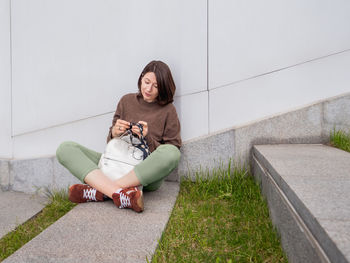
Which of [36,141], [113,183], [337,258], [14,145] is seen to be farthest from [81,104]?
[337,258]

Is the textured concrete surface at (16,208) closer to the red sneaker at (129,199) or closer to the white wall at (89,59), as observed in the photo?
the white wall at (89,59)

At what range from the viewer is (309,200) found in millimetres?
1082

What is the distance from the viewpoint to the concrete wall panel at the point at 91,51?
8.62 feet

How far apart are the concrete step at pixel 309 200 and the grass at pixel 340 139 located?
Answer: 0.91ft

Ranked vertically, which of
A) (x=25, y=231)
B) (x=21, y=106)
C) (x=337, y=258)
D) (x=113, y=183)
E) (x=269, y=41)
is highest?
(x=269, y=41)

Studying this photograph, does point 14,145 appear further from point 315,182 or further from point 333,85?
point 333,85

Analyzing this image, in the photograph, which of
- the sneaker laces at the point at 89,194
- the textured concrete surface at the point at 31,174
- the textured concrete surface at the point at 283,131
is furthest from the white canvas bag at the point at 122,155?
the textured concrete surface at the point at 31,174

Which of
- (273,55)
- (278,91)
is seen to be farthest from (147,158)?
(273,55)

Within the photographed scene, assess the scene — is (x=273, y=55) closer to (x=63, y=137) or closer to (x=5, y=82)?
(x=63, y=137)

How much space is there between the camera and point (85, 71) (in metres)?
2.85

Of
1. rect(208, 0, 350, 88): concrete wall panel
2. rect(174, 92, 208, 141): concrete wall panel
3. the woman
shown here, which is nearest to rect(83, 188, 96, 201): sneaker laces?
the woman

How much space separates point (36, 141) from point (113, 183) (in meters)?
1.54

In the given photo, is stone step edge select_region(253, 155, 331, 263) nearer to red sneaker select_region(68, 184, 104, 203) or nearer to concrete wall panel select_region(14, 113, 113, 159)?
red sneaker select_region(68, 184, 104, 203)

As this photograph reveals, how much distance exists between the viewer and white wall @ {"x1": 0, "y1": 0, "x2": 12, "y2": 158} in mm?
2967
